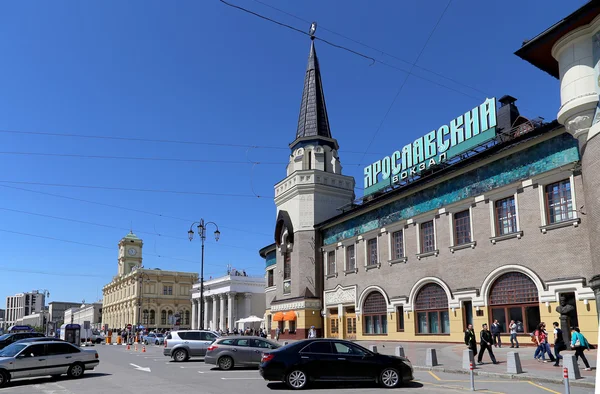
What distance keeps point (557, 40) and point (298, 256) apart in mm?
27187

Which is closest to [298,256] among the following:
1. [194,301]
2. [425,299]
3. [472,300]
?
[425,299]

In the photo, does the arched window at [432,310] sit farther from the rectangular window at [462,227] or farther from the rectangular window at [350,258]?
the rectangular window at [350,258]

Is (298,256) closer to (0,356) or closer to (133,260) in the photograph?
(0,356)

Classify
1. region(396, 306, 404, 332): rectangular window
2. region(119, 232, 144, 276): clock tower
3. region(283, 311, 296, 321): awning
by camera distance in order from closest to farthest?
region(396, 306, 404, 332): rectangular window, region(283, 311, 296, 321): awning, region(119, 232, 144, 276): clock tower

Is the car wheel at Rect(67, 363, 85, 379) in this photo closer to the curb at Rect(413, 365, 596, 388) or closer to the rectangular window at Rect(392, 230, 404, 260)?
the curb at Rect(413, 365, 596, 388)

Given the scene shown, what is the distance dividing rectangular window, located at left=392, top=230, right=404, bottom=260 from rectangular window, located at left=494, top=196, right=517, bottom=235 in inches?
312

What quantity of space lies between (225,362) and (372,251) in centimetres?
1777

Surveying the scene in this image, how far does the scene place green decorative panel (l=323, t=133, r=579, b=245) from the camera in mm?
23875

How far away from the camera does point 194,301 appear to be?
86875mm

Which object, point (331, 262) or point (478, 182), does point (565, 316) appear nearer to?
point (478, 182)

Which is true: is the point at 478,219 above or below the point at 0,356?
above

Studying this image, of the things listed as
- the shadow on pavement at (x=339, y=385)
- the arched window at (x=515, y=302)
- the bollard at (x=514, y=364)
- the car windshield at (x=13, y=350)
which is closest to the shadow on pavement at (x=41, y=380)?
the car windshield at (x=13, y=350)

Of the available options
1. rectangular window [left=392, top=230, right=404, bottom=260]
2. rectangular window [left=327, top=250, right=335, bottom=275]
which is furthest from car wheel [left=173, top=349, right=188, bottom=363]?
rectangular window [left=327, top=250, right=335, bottom=275]

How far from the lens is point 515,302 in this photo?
25875mm
